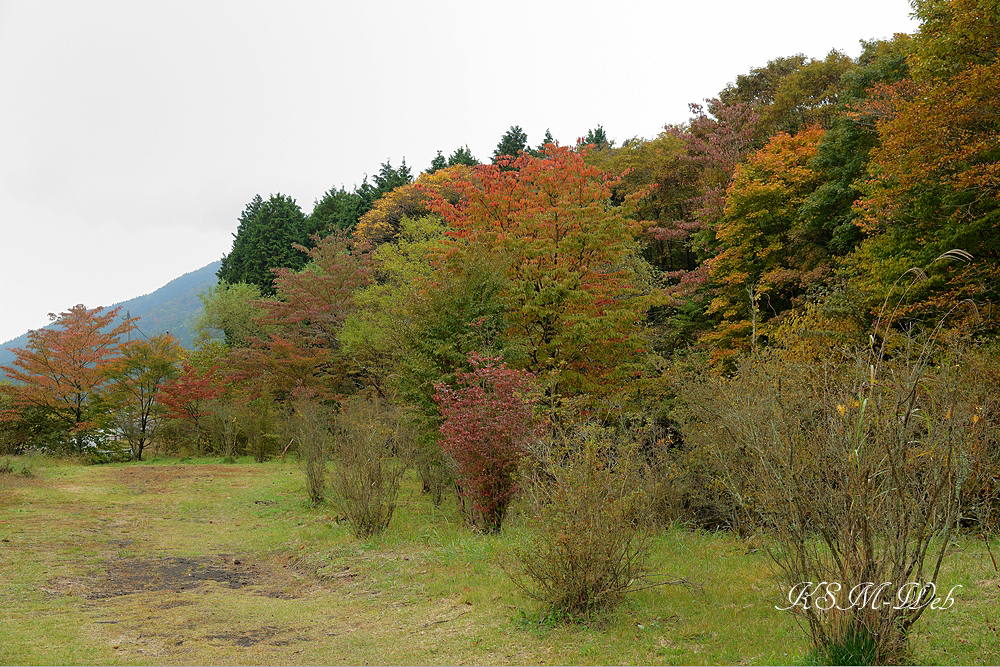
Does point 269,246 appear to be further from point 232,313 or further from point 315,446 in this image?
point 315,446

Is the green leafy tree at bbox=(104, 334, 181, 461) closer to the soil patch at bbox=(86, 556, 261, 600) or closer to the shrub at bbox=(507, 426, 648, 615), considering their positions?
the soil patch at bbox=(86, 556, 261, 600)

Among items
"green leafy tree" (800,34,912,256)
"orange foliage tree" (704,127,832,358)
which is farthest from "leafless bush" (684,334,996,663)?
"green leafy tree" (800,34,912,256)

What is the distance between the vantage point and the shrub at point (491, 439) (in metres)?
9.56

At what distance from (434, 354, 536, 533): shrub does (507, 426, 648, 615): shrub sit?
9.76 ft

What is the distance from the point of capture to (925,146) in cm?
1343

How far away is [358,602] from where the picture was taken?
7.49 m

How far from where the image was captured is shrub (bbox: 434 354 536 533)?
376 inches

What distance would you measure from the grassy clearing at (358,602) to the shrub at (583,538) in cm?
26

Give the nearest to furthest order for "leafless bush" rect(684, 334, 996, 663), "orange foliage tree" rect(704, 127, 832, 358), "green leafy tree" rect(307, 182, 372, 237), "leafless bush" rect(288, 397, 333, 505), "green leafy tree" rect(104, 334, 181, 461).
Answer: "leafless bush" rect(684, 334, 996, 663), "leafless bush" rect(288, 397, 333, 505), "orange foliage tree" rect(704, 127, 832, 358), "green leafy tree" rect(104, 334, 181, 461), "green leafy tree" rect(307, 182, 372, 237)

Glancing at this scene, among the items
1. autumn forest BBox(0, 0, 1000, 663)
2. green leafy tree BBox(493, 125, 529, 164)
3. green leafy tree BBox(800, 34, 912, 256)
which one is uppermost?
green leafy tree BBox(493, 125, 529, 164)

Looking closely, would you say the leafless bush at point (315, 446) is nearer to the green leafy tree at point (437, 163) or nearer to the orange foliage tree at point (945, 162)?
the orange foliage tree at point (945, 162)

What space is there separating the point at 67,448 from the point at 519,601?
27473 mm

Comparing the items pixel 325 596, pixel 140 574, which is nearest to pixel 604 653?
pixel 325 596

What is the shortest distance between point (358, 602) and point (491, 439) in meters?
3.08
